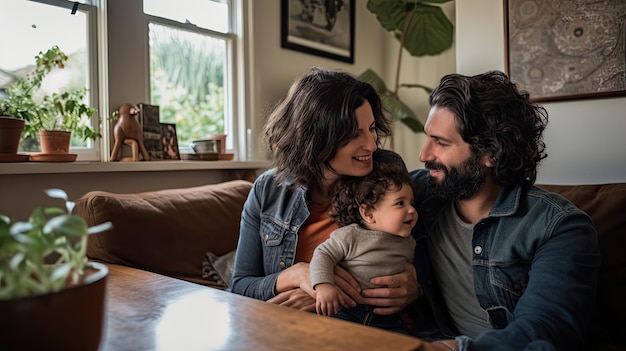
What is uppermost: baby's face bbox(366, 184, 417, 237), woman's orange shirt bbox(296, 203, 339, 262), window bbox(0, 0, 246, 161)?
window bbox(0, 0, 246, 161)

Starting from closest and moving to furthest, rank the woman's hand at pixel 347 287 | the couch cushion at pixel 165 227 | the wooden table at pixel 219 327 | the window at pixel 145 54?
the wooden table at pixel 219 327 < the woman's hand at pixel 347 287 < the couch cushion at pixel 165 227 < the window at pixel 145 54

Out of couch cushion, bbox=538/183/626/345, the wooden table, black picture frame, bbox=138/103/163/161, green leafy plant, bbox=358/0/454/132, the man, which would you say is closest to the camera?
the wooden table

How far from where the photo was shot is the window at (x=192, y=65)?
9.03ft

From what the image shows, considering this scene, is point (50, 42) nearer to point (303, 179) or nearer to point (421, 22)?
point (303, 179)

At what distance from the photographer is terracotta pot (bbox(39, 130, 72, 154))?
2.16 metres

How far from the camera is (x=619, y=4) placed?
1.98 m

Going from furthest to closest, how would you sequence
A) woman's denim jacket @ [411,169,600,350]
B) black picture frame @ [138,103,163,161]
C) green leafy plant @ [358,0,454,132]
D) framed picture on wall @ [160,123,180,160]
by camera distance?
green leafy plant @ [358,0,454,132] → framed picture on wall @ [160,123,180,160] → black picture frame @ [138,103,163,161] → woman's denim jacket @ [411,169,600,350]

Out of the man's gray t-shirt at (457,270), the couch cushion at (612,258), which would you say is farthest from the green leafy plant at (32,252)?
the couch cushion at (612,258)

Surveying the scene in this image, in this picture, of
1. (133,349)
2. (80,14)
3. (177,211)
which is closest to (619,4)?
(177,211)

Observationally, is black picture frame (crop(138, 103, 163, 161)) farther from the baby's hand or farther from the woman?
the baby's hand

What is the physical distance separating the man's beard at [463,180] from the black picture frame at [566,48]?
2.88 ft

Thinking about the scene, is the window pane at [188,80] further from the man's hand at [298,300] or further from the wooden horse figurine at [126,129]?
the man's hand at [298,300]

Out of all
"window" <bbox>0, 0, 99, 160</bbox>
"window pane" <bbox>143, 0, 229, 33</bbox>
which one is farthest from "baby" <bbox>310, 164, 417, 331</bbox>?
"window pane" <bbox>143, 0, 229, 33</bbox>

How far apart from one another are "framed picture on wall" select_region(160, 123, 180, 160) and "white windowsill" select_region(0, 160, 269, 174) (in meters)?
0.09
